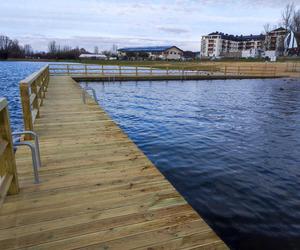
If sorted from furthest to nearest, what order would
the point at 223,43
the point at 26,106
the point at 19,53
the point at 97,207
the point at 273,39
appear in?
the point at 223,43 → the point at 19,53 → the point at 273,39 → the point at 26,106 → the point at 97,207

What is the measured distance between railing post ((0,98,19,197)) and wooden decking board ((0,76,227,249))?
0.51 feet

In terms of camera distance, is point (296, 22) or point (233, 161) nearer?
point (233, 161)

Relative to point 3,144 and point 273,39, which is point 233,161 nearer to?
point 3,144

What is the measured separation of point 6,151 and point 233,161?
4396 mm

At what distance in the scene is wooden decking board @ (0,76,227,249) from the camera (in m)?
2.20

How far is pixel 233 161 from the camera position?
565 cm

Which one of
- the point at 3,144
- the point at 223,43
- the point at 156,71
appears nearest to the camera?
the point at 3,144

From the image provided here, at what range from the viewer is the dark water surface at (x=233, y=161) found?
3.49 m

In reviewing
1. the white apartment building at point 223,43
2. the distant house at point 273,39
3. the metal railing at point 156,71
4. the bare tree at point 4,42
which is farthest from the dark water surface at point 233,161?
the bare tree at point 4,42

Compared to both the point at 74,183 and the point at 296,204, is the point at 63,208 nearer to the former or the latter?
the point at 74,183

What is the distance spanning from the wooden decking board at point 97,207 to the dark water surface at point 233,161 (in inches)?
40.3

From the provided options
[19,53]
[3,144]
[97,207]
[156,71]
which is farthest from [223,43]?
[3,144]

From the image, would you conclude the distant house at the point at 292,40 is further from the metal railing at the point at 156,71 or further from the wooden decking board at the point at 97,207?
the wooden decking board at the point at 97,207

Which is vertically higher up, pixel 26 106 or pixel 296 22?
pixel 296 22
